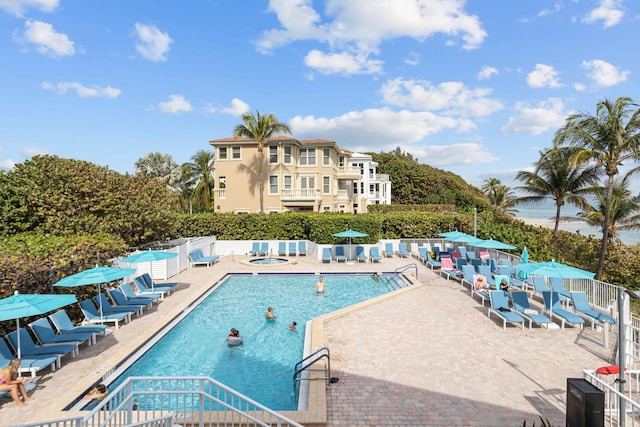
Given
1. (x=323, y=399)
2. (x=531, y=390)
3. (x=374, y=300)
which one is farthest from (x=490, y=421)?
(x=374, y=300)

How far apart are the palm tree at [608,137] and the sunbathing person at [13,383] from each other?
914 inches

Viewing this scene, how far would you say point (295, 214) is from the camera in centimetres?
2766

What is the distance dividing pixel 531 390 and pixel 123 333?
11186 mm

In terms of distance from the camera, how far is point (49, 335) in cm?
921

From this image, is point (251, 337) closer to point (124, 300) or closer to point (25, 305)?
point (124, 300)

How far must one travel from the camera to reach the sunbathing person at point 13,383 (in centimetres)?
677

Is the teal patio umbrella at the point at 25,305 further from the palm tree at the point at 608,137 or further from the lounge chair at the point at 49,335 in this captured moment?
the palm tree at the point at 608,137

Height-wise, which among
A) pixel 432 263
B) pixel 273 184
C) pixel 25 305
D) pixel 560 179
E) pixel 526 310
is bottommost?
pixel 526 310

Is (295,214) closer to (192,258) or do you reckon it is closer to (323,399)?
(192,258)

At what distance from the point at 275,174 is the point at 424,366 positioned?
27395mm

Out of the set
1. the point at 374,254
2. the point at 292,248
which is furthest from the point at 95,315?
the point at 374,254

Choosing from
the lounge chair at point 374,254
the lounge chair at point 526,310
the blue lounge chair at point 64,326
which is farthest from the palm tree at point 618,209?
the blue lounge chair at point 64,326

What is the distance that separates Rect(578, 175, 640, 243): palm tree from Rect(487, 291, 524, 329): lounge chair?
17.7 metres

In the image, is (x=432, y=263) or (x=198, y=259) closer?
(x=432, y=263)
